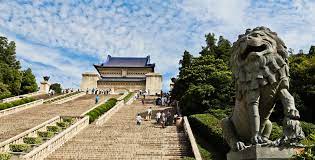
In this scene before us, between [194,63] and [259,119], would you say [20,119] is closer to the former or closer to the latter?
[194,63]

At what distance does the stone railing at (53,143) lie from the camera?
14898mm

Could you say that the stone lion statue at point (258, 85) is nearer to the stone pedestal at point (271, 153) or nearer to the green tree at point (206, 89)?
the stone pedestal at point (271, 153)

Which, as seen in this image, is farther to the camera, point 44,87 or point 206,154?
point 44,87

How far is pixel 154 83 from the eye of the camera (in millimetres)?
67938

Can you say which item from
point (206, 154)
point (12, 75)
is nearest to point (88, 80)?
point (12, 75)

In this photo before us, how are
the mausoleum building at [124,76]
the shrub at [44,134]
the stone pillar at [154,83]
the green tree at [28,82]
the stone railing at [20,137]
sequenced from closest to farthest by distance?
the stone railing at [20,137] → the shrub at [44,134] → the green tree at [28,82] → the stone pillar at [154,83] → the mausoleum building at [124,76]

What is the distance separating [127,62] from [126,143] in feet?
216

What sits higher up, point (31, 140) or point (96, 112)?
point (96, 112)

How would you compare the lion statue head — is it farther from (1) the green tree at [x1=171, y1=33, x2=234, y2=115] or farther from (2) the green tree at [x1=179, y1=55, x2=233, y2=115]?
(2) the green tree at [x1=179, y1=55, x2=233, y2=115]

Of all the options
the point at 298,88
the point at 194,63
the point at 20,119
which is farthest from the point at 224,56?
the point at 20,119

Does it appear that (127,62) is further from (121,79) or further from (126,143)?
(126,143)

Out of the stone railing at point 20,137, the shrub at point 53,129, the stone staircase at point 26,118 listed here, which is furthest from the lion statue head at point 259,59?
the shrub at point 53,129

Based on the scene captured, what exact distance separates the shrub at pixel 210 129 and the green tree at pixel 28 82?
3710 cm

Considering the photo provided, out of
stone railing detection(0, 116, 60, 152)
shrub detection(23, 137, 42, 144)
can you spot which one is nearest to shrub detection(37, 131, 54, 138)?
stone railing detection(0, 116, 60, 152)
